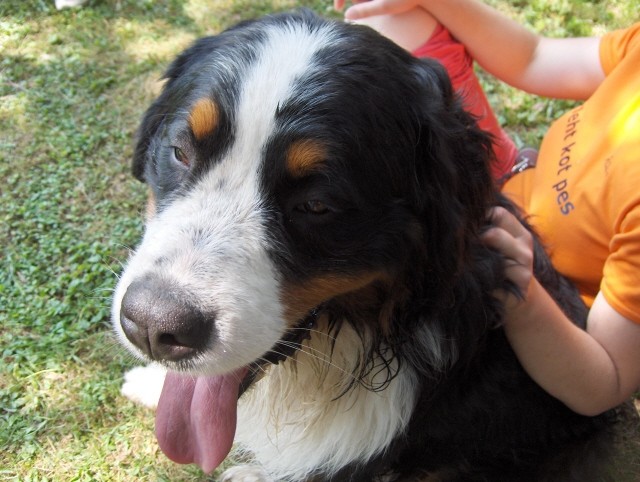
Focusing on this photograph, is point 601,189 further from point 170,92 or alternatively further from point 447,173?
point 170,92

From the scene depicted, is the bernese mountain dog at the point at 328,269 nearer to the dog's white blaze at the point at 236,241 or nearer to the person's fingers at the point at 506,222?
the dog's white blaze at the point at 236,241

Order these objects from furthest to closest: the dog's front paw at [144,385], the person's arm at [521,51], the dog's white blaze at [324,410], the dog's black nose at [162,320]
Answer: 1. the person's arm at [521,51]
2. the dog's front paw at [144,385]
3. the dog's white blaze at [324,410]
4. the dog's black nose at [162,320]

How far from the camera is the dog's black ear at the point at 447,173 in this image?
5.87ft

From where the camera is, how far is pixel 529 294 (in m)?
2.05

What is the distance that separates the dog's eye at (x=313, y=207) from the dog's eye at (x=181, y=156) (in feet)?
1.19

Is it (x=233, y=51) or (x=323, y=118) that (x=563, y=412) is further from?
(x=233, y=51)

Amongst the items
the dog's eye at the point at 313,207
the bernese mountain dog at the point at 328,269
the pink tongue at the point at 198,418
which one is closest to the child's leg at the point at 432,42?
the bernese mountain dog at the point at 328,269

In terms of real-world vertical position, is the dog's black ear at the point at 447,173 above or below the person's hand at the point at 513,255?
above

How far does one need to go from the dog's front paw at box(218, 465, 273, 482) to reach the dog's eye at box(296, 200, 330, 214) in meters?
1.46

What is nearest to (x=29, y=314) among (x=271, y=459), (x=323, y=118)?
(x=271, y=459)

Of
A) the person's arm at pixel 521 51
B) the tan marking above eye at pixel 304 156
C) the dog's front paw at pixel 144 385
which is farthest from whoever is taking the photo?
the person's arm at pixel 521 51

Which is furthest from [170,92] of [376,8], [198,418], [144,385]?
[144,385]

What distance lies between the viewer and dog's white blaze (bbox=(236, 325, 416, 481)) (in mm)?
2096

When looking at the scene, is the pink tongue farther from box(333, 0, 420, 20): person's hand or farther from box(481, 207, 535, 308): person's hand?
box(333, 0, 420, 20): person's hand
